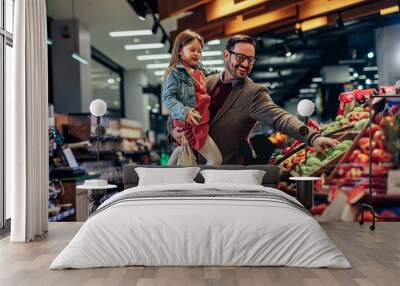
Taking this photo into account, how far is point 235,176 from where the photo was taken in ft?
18.3

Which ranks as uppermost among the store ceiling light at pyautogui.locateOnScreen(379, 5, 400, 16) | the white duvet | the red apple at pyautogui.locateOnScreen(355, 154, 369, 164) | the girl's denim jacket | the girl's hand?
the store ceiling light at pyautogui.locateOnScreen(379, 5, 400, 16)

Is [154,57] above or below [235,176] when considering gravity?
above

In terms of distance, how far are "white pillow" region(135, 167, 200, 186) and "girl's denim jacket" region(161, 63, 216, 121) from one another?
2.44ft

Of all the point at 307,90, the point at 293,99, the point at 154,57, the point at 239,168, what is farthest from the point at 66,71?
the point at 307,90

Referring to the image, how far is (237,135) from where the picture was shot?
6.11m

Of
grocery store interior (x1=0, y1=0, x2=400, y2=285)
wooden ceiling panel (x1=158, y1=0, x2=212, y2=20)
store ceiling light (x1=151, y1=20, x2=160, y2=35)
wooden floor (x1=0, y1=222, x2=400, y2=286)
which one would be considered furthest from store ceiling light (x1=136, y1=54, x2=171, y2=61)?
wooden floor (x1=0, y1=222, x2=400, y2=286)

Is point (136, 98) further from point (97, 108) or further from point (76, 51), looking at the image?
point (97, 108)

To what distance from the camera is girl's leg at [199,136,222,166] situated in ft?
20.1

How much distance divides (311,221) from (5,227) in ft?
12.5

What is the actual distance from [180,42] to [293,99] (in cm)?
168

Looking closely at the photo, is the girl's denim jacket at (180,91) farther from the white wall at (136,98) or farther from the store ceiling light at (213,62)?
the white wall at (136,98)

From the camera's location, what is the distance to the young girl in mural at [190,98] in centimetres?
612

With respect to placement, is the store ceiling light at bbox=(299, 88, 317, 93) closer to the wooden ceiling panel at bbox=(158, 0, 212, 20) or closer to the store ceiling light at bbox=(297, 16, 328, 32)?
the store ceiling light at bbox=(297, 16, 328, 32)

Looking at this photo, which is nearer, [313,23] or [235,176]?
[235,176]
